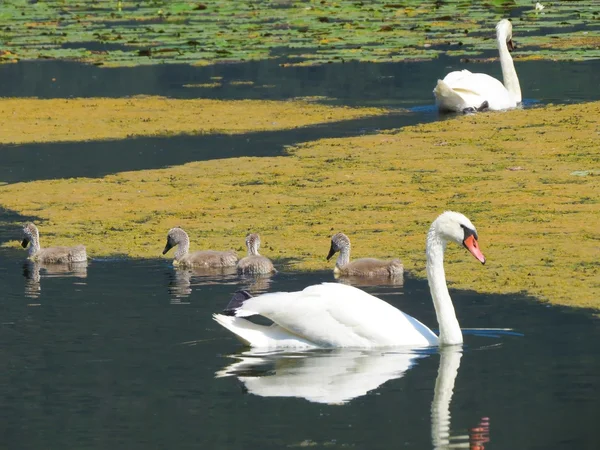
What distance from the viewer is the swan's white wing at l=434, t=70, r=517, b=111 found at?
72.7ft

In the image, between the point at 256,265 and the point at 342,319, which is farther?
the point at 256,265

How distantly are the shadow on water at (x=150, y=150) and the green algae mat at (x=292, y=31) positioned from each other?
27.2 feet

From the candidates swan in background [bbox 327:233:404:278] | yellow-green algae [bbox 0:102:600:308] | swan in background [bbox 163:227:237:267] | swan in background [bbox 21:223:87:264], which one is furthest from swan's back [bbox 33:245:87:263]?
swan in background [bbox 327:233:404:278]

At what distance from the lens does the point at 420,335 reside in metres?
9.77

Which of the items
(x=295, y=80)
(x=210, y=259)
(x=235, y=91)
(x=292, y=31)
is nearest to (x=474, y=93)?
(x=235, y=91)

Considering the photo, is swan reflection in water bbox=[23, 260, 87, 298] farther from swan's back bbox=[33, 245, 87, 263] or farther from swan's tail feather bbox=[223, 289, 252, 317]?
swan's tail feather bbox=[223, 289, 252, 317]

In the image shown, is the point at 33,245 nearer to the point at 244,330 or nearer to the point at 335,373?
the point at 244,330

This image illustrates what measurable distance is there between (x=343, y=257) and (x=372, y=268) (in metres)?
0.40

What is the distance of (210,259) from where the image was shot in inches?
508

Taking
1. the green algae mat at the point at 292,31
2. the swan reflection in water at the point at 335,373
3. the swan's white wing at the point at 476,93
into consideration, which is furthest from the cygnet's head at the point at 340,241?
the green algae mat at the point at 292,31

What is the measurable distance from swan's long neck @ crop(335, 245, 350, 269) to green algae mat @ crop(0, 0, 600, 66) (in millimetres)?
16536

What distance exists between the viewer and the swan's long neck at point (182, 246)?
13.1 m

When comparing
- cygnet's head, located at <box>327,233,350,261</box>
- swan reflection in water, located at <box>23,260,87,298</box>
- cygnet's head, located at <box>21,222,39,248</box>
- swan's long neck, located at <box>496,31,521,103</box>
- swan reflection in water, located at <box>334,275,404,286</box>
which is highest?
swan's long neck, located at <box>496,31,521,103</box>

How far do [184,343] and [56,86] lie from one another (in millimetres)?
19538
